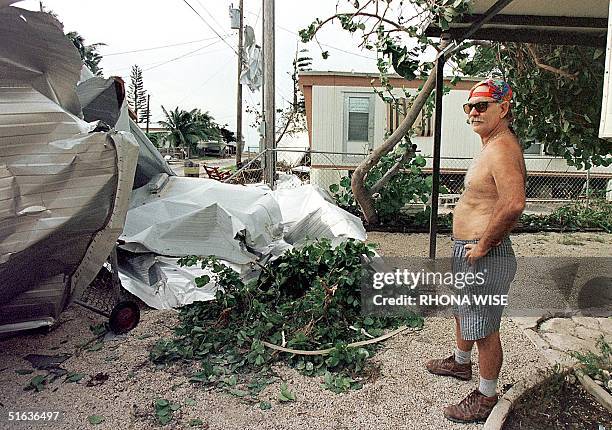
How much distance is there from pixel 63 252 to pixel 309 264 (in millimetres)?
2015

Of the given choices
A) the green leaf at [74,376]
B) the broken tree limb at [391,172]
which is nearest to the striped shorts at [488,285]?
the green leaf at [74,376]

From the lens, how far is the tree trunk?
6787 mm

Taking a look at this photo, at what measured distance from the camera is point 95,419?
250cm

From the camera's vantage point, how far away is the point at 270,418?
8.32ft

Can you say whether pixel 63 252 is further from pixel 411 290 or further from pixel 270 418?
pixel 411 290

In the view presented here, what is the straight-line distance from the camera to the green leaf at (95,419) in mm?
2474

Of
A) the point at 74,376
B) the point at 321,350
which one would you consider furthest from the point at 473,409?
the point at 74,376

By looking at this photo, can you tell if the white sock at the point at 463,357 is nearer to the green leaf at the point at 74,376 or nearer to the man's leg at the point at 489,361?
the man's leg at the point at 489,361

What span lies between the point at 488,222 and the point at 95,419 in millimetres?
2296

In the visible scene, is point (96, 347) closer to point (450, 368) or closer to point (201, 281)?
point (201, 281)

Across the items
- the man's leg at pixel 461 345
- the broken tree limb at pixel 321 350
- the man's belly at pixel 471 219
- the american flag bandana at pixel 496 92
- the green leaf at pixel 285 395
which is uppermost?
the american flag bandana at pixel 496 92

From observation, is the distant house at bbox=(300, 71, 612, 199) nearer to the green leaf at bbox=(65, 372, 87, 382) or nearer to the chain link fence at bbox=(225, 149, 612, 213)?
the chain link fence at bbox=(225, 149, 612, 213)

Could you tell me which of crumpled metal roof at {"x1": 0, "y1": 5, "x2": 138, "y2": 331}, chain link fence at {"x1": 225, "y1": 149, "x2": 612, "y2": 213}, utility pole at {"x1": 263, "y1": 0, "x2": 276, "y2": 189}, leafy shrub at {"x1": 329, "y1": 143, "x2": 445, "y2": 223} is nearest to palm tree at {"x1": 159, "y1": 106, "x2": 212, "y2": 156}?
chain link fence at {"x1": 225, "y1": 149, "x2": 612, "y2": 213}

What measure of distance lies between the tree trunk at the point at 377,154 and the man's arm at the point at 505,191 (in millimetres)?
4371
